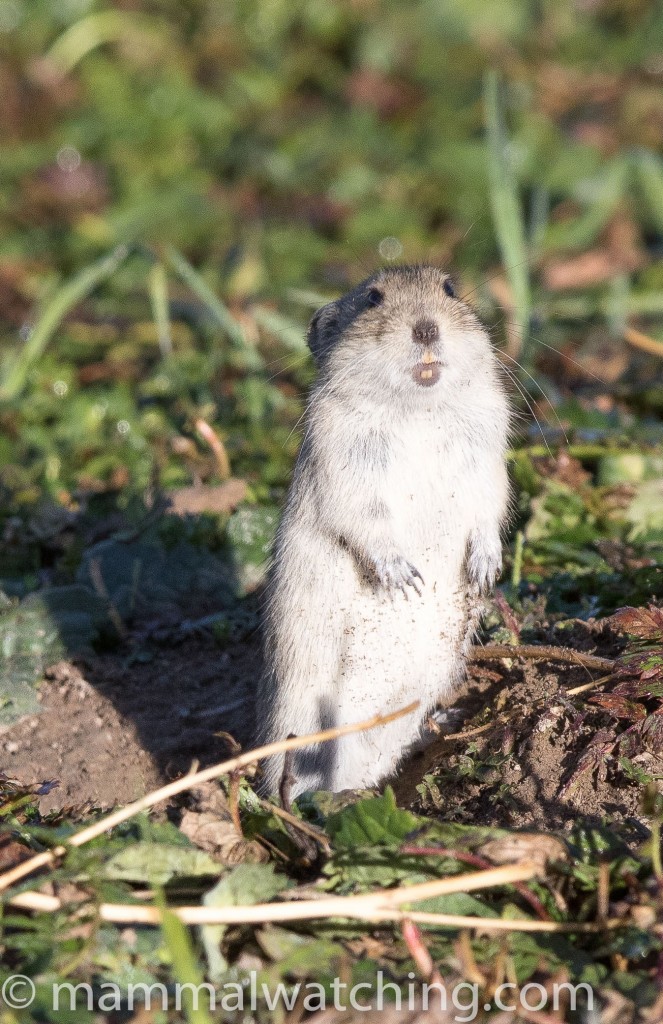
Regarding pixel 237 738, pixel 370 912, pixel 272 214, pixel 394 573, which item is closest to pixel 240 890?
pixel 370 912

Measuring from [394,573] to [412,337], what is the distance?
754mm

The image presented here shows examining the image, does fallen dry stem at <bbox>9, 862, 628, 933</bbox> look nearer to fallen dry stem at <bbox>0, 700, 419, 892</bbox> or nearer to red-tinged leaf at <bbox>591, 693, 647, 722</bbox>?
fallen dry stem at <bbox>0, 700, 419, 892</bbox>

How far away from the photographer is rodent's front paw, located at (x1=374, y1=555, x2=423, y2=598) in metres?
3.87

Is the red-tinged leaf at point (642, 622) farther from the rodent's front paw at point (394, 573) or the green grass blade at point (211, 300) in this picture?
the green grass blade at point (211, 300)

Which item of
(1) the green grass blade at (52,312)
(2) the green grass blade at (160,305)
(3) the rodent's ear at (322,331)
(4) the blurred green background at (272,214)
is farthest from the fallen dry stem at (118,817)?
(1) the green grass blade at (52,312)

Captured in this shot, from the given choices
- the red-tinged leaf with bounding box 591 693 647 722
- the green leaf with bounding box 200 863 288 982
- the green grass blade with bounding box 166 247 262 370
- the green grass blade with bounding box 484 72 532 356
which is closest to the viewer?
the green leaf with bounding box 200 863 288 982

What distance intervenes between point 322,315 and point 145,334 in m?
4.56

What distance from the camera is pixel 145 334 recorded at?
8.88 m

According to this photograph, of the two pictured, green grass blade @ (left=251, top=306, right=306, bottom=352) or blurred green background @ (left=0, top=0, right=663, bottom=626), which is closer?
blurred green background @ (left=0, top=0, right=663, bottom=626)

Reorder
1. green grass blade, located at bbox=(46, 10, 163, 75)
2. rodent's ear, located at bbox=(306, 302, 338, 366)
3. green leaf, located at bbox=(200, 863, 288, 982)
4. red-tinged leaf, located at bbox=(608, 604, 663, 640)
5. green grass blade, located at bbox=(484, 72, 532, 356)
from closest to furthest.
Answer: green leaf, located at bbox=(200, 863, 288, 982) < red-tinged leaf, located at bbox=(608, 604, 663, 640) < rodent's ear, located at bbox=(306, 302, 338, 366) < green grass blade, located at bbox=(484, 72, 532, 356) < green grass blade, located at bbox=(46, 10, 163, 75)

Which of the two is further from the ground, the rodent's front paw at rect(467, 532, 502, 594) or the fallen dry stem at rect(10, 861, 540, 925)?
the rodent's front paw at rect(467, 532, 502, 594)

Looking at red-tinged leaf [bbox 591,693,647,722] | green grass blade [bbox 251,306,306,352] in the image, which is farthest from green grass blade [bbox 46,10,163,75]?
red-tinged leaf [bbox 591,693,647,722]

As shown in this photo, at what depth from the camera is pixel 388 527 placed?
13.0 feet

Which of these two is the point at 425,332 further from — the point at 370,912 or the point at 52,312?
the point at 52,312
